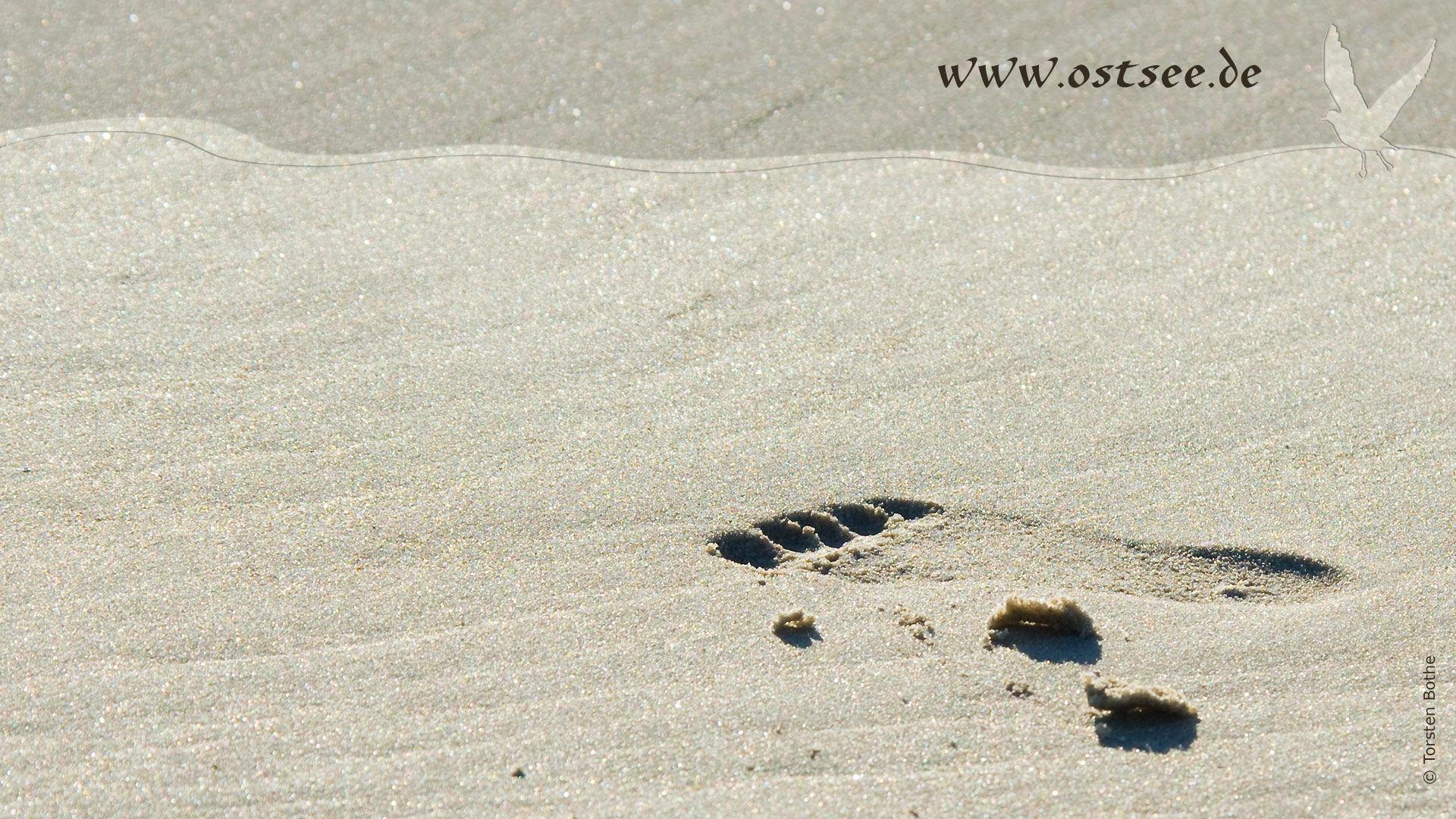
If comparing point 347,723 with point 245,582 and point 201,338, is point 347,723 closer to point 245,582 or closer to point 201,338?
point 245,582

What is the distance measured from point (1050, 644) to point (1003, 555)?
16 cm

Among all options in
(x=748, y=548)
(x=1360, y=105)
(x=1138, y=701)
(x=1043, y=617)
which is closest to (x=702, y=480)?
(x=748, y=548)

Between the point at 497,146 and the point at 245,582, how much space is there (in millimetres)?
1156

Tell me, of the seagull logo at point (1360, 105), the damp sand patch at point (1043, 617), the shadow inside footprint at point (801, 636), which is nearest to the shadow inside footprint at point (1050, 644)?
the damp sand patch at point (1043, 617)

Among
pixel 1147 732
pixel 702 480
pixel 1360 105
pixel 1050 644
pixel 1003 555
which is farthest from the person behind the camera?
pixel 1360 105

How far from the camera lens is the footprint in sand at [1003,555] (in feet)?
5.48

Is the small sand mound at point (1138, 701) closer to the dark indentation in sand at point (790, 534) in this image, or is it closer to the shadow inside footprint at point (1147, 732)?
the shadow inside footprint at point (1147, 732)

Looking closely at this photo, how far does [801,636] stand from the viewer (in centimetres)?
157

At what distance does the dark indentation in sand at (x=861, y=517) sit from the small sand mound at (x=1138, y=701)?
1.20 ft

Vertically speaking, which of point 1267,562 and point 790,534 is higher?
point 1267,562

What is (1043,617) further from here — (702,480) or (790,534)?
(702,480)

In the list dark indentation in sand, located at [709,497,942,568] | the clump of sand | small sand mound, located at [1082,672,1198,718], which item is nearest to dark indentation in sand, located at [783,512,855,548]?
dark indentation in sand, located at [709,497,942,568]

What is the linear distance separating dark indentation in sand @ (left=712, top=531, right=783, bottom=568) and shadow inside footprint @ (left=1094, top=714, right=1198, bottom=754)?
444mm

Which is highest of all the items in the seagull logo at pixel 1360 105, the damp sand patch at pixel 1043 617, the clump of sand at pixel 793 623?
the seagull logo at pixel 1360 105
